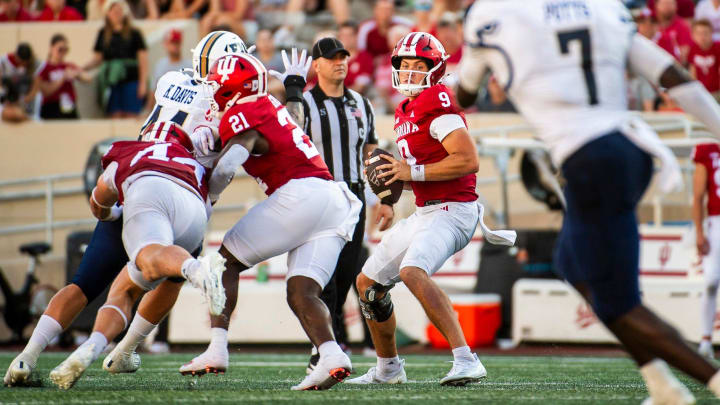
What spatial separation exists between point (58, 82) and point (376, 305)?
854cm

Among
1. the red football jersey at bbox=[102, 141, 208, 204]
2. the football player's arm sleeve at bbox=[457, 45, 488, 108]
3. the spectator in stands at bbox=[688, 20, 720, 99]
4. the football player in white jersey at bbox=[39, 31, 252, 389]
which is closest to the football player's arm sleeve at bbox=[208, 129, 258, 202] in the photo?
the red football jersey at bbox=[102, 141, 208, 204]

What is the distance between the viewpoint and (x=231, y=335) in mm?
11203

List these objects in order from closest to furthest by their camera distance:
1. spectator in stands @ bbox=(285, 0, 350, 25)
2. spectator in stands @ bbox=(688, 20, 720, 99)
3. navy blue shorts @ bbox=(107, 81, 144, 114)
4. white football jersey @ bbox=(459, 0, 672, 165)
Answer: white football jersey @ bbox=(459, 0, 672, 165) < spectator in stands @ bbox=(688, 20, 720, 99) < navy blue shorts @ bbox=(107, 81, 144, 114) < spectator in stands @ bbox=(285, 0, 350, 25)

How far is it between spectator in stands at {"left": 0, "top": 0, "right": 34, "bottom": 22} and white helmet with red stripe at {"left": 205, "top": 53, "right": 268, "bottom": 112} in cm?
1010

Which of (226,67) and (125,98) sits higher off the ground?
(226,67)

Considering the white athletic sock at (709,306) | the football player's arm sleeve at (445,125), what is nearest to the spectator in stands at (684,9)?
the white athletic sock at (709,306)

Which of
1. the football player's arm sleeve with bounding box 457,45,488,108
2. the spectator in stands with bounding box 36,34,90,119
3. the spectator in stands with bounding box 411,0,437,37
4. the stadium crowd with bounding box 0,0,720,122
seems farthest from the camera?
the spectator in stands with bounding box 36,34,90,119

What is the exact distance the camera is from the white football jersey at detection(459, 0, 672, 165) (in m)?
4.15

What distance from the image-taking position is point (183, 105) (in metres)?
5.95

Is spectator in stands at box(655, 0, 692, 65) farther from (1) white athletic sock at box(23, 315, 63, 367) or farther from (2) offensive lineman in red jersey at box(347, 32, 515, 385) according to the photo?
(1) white athletic sock at box(23, 315, 63, 367)

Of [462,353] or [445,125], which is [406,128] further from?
[462,353]

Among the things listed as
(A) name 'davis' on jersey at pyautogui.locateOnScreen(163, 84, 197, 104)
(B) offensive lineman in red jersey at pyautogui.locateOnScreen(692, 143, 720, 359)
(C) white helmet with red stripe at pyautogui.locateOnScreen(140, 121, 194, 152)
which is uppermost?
(A) name 'davis' on jersey at pyautogui.locateOnScreen(163, 84, 197, 104)

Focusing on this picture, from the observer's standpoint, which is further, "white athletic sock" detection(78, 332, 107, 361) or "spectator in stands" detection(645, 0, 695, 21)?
"spectator in stands" detection(645, 0, 695, 21)

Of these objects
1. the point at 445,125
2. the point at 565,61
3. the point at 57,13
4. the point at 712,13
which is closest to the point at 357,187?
the point at 445,125
